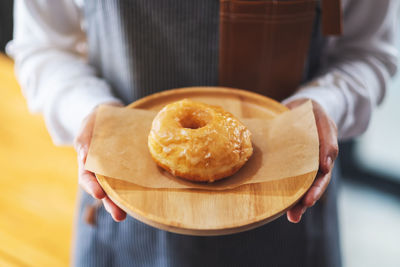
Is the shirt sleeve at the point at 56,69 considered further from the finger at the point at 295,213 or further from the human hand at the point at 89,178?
the finger at the point at 295,213

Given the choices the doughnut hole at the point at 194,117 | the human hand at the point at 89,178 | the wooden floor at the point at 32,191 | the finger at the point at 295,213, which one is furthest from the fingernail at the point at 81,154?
the wooden floor at the point at 32,191

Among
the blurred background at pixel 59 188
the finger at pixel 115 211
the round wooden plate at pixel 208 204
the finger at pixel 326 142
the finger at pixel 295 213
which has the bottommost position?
the blurred background at pixel 59 188

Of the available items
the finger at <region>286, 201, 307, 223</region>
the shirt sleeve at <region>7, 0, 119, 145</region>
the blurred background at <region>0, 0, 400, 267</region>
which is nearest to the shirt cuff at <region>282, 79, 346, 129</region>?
the finger at <region>286, 201, 307, 223</region>

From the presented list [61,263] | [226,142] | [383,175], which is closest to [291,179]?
[226,142]

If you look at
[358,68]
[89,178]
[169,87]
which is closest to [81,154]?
[89,178]

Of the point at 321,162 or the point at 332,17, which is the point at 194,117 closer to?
the point at 321,162

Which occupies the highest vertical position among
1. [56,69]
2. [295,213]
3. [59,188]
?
[56,69]
